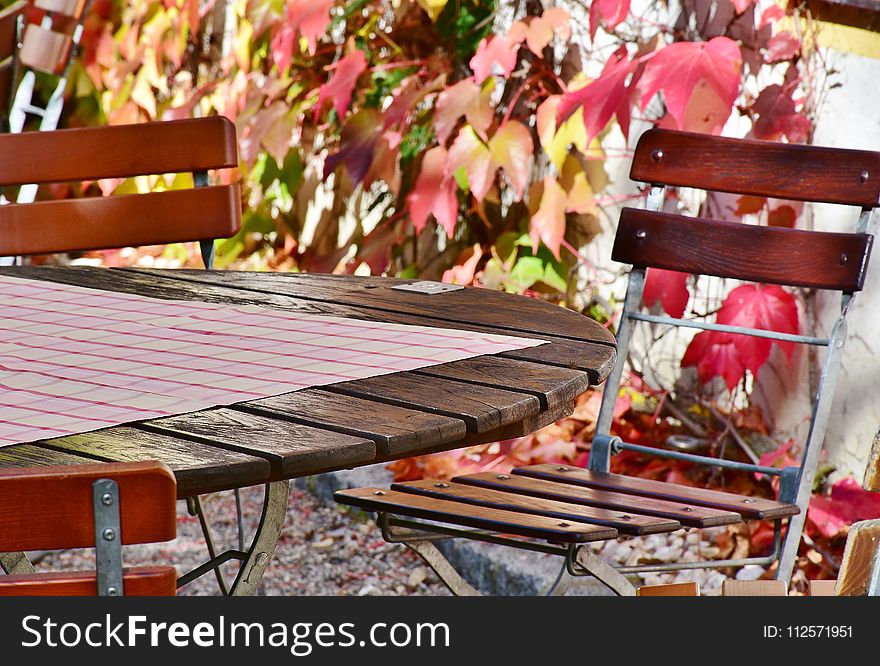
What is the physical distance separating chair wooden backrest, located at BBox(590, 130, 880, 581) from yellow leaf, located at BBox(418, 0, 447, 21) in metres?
1.62

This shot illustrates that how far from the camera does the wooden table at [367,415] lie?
3.83 ft

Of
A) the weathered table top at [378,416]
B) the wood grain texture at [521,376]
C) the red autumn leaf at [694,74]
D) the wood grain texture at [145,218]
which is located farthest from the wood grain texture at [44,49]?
the wood grain texture at [521,376]

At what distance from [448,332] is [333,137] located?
294cm

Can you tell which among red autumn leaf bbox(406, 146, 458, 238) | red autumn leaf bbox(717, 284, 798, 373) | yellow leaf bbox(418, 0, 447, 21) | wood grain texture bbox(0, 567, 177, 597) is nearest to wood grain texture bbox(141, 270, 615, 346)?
wood grain texture bbox(0, 567, 177, 597)

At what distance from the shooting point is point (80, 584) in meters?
0.87

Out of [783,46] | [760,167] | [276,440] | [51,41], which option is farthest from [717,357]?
[51,41]

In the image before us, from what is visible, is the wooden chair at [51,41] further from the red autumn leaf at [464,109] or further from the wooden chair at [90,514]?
the wooden chair at [90,514]

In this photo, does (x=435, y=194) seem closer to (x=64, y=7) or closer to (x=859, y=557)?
(x=64, y=7)

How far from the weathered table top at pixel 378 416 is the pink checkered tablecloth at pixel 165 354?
1.6 inches

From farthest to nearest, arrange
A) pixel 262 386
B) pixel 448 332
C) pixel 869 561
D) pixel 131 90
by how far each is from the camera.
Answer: pixel 131 90 < pixel 448 332 < pixel 262 386 < pixel 869 561

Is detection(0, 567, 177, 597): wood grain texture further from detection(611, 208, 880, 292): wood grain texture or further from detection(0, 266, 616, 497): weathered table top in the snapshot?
detection(611, 208, 880, 292): wood grain texture

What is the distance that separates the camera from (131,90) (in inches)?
210
